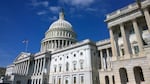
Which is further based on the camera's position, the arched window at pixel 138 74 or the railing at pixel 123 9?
the railing at pixel 123 9

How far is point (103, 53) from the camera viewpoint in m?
45.3

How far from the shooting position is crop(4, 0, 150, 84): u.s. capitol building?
28.1 meters

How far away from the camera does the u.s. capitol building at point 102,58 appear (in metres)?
28.1

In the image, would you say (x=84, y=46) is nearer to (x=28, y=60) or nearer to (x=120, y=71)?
(x=120, y=71)

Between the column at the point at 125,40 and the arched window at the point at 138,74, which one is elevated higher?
the column at the point at 125,40

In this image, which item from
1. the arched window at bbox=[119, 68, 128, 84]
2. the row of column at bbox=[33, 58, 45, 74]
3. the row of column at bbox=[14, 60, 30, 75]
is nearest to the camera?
the arched window at bbox=[119, 68, 128, 84]

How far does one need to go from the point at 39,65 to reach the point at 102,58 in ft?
95.6

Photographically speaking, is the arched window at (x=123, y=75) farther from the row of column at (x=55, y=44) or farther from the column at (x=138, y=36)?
the row of column at (x=55, y=44)

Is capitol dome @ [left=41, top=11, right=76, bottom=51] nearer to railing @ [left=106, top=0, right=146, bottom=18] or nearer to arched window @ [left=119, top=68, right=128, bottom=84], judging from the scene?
railing @ [left=106, top=0, right=146, bottom=18]

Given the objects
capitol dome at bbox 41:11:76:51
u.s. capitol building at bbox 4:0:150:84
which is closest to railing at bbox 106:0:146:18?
u.s. capitol building at bbox 4:0:150:84

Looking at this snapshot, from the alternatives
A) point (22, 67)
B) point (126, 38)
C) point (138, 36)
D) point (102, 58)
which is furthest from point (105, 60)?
point (22, 67)

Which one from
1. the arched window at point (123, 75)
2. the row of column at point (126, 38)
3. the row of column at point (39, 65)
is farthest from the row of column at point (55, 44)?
the arched window at point (123, 75)

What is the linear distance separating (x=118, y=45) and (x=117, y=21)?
6230mm

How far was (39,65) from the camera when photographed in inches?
2298
